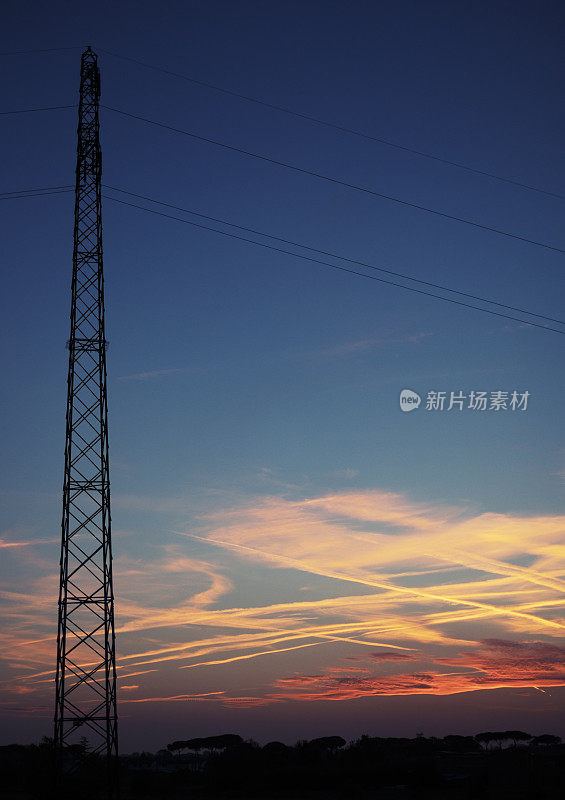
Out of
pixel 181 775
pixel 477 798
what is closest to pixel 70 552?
pixel 477 798

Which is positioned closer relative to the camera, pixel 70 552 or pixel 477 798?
pixel 70 552

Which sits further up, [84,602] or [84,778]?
[84,602]

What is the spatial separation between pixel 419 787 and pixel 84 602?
62471 mm

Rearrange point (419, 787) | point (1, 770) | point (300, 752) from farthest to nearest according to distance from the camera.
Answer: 1. point (300, 752)
2. point (1, 770)
3. point (419, 787)

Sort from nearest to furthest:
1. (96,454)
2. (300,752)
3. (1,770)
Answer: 1. (96,454)
2. (1,770)
3. (300,752)

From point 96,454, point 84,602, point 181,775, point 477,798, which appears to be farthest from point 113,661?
point 181,775

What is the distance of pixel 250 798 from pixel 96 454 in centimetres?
6244

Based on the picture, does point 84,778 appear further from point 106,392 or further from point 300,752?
point 300,752

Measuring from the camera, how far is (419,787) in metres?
92.1

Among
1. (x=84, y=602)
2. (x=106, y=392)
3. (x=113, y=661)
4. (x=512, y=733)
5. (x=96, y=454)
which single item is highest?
(x=106, y=392)

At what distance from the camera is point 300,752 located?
13025cm

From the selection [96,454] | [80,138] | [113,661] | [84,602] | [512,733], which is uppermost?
[80,138]

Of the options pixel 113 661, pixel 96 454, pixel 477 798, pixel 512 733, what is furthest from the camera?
pixel 512 733

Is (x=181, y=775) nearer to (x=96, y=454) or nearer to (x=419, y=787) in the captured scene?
(x=419, y=787)
